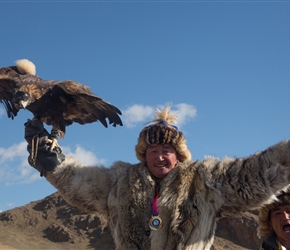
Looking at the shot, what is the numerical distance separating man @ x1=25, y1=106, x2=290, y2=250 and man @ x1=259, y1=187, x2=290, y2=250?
0.07 metres

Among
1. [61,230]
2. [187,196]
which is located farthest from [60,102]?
[61,230]

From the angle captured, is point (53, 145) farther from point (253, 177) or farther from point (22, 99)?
point (253, 177)

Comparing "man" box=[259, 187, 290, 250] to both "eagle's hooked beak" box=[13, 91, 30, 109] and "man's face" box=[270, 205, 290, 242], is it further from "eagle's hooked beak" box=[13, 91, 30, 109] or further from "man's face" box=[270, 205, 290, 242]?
"eagle's hooked beak" box=[13, 91, 30, 109]

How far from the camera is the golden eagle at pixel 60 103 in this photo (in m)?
3.57

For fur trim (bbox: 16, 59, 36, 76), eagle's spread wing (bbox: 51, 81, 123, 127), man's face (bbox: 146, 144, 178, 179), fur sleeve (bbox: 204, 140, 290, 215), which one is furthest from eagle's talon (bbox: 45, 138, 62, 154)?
fur sleeve (bbox: 204, 140, 290, 215)

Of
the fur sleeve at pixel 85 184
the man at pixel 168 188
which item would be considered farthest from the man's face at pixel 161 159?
the fur sleeve at pixel 85 184

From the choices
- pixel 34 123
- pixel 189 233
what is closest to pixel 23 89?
pixel 34 123

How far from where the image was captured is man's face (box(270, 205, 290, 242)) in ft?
7.95

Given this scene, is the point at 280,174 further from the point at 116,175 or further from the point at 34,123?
the point at 34,123

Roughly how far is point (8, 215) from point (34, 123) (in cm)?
1953

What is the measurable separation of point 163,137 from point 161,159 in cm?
15

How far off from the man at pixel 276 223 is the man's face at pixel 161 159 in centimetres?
68

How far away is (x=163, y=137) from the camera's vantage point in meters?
2.96

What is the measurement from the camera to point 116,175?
3.12 meters
